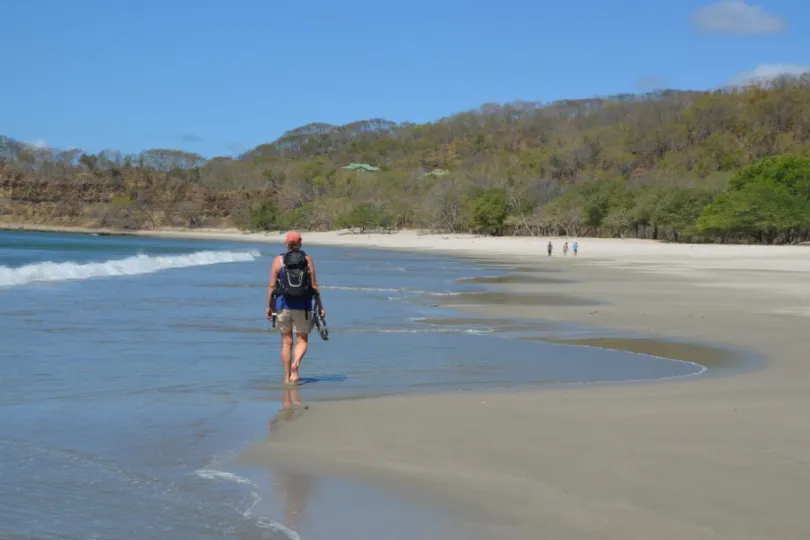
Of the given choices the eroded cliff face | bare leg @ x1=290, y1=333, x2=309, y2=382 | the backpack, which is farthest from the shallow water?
the eroded cliff face

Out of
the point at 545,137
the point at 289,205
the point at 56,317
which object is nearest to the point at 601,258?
the point at 56,317

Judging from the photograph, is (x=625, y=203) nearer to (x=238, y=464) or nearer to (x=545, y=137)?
(x=238, y=464)

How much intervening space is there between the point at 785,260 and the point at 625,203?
38755 mm

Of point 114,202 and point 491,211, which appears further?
point 114,202

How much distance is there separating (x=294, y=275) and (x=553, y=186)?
322ft

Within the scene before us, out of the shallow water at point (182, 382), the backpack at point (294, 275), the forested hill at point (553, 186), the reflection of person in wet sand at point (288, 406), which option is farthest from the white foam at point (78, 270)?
the forested hill at point (553, 186)

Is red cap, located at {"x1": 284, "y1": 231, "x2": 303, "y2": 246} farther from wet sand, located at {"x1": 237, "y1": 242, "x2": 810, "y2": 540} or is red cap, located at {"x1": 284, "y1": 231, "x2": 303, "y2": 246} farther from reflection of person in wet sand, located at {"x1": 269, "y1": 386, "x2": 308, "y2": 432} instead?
wet sand, located at {"x1": 237, "y1": 242, "x2": 810, "y2": 540}

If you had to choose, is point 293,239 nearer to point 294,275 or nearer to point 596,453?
point 294,275

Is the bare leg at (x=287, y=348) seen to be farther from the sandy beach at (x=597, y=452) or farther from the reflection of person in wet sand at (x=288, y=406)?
the sandy beach at (x=597, y=452)

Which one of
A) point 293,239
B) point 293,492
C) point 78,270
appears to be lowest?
point 78,270

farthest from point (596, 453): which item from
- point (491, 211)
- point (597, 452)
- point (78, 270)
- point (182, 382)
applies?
point (491, 211)

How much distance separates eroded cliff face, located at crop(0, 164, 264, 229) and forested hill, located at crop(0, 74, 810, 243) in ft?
0.90

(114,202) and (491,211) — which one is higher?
(114,202)

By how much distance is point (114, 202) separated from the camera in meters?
171
